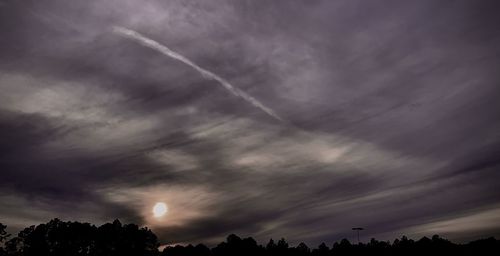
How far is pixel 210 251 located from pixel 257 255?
21690mm

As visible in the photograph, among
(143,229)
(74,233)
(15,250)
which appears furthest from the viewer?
(143,229)

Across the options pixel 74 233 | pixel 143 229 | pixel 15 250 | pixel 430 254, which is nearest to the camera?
pixel 15 250

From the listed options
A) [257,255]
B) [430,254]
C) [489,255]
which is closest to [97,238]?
[257,255]

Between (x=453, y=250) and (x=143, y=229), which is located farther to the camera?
(x=453, y=250)

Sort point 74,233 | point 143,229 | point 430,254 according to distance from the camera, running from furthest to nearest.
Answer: point 430,254 < point 143,229 < point 74,233

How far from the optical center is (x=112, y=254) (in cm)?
17125

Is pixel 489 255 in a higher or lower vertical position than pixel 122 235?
lower

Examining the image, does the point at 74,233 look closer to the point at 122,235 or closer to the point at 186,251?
the point at 122,235

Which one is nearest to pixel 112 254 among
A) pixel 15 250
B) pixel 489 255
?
pixel 15 250

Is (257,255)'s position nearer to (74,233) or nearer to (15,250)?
(74,233)

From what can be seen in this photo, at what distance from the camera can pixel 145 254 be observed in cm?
17488

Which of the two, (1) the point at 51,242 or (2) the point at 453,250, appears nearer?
(1) the point at 51,242

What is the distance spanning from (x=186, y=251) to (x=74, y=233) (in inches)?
2062

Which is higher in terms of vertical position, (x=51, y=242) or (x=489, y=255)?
(x=51, y=242)
